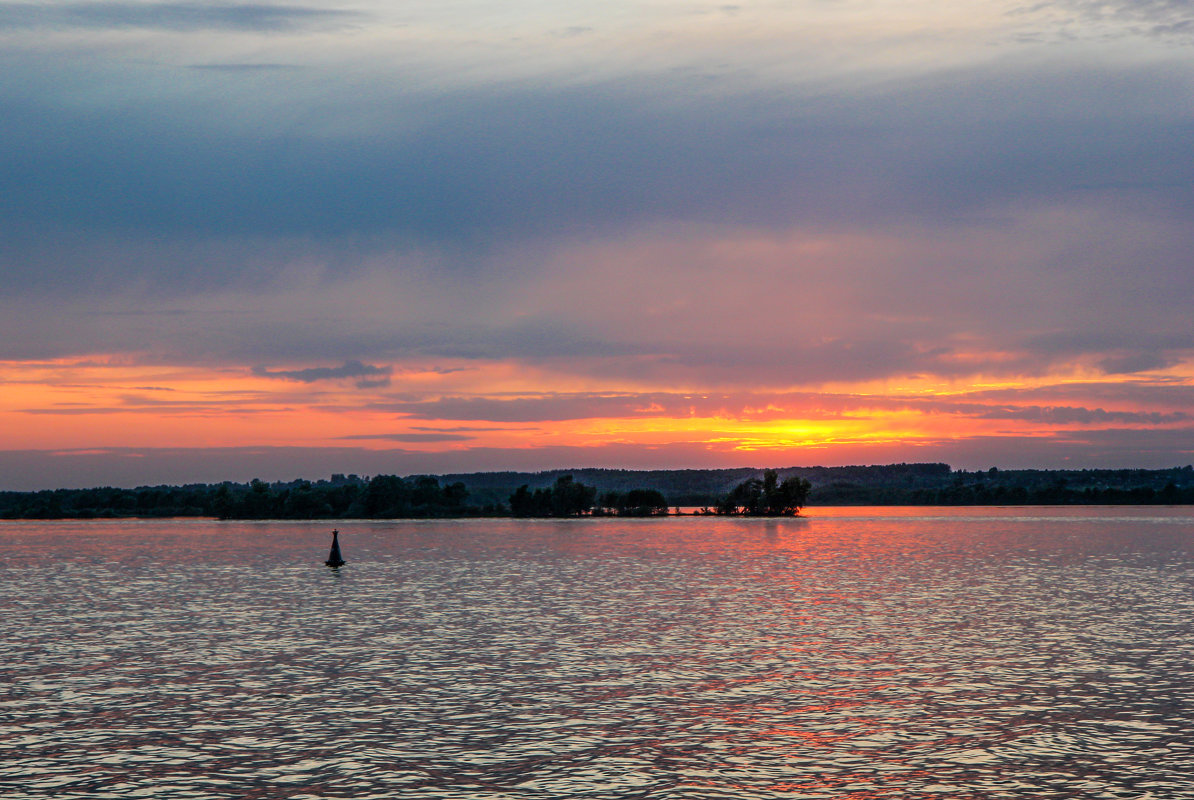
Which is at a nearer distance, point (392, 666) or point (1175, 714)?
point (1175, 714)

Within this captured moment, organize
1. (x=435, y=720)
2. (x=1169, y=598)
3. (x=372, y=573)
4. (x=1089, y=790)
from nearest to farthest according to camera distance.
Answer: (x=1089, y=790) < (x=435, y=720) < (x=1169, y=598) < (x=372, y=573)

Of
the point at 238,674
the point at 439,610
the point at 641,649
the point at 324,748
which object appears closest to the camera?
the point at 324,748

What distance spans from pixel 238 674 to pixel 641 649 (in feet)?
54.0

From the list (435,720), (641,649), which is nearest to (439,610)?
(641,649)

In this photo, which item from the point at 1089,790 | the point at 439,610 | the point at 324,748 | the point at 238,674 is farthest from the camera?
the point at 439,610

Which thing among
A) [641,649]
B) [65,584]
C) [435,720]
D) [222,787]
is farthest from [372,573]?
[222,787]

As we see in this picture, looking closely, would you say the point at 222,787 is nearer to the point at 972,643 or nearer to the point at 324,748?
the point at 324,748

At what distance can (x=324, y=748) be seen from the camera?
28016mm

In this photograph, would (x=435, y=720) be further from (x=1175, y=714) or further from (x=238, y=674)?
(x=1175, y=714)

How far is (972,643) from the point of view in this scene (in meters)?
49.3

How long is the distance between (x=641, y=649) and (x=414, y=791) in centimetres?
2481

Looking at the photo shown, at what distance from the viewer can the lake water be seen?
24.8 meters

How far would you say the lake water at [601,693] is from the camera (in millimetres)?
24812

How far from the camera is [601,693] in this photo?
3616 cm
